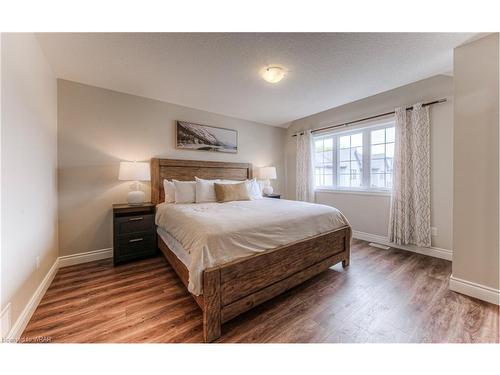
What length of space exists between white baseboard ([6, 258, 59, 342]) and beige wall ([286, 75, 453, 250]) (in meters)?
4.08

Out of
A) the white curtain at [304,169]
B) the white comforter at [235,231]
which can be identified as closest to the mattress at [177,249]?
the white comforter at [235,231]

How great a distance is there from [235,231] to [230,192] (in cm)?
143

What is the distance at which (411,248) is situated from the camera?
281 cm

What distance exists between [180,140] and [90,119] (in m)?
1.16

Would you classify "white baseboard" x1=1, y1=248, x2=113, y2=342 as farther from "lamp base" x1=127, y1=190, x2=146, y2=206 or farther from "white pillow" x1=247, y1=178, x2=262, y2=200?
"white pillow" x1=247, y1=178, x2=262, y2=200

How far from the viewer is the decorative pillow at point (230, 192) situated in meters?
2.83

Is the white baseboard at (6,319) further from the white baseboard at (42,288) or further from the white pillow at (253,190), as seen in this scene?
the white pillow at (253,190)

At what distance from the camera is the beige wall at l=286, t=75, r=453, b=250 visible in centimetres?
247

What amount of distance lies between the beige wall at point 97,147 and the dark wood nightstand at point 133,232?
0.44 metres

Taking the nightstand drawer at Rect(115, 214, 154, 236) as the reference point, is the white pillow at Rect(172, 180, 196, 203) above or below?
above

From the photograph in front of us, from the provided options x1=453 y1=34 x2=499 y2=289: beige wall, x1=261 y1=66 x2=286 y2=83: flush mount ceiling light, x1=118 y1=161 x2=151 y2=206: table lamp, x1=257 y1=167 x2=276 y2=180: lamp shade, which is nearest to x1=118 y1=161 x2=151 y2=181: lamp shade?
x1=118 y1=161 x2=151 y2=206: table lamp

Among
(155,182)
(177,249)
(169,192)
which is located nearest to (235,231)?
(177,249)

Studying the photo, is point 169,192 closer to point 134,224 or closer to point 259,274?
point 134,224
